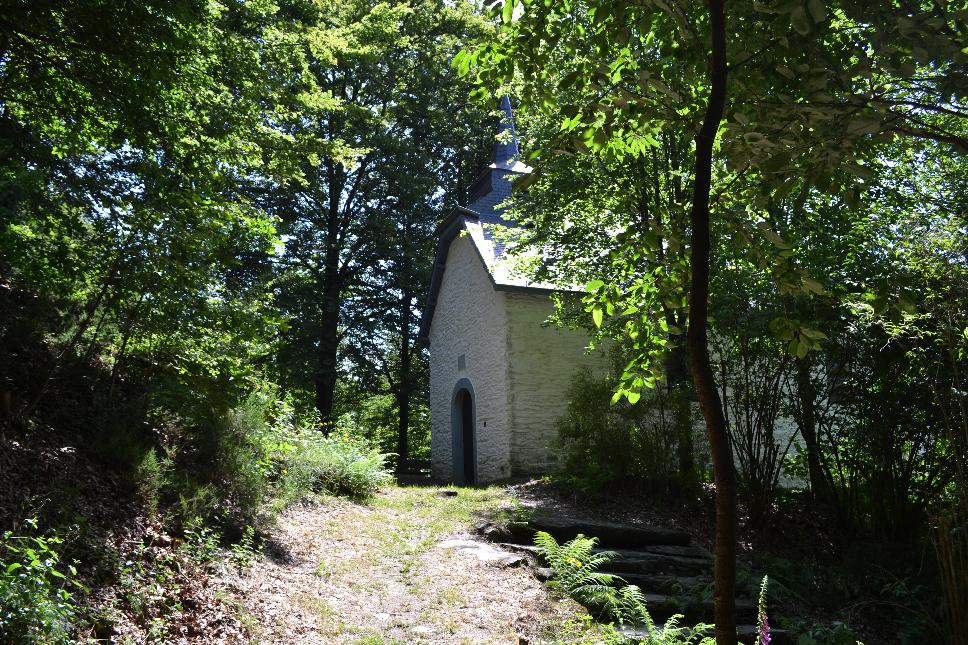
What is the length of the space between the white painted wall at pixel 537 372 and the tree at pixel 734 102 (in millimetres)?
11436

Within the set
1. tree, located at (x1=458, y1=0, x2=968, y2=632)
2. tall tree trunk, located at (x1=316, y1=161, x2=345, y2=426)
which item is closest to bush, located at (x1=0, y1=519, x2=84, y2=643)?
tree, located at (x1=458, y1=0, x2=968, y2=632)

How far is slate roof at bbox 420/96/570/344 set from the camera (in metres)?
14.8

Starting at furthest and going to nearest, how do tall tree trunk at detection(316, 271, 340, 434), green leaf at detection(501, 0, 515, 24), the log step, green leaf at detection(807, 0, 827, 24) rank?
tall tree trunk at detection(316, 271, 340, 434)
the log step
green leaf at detection(501, 0, 515, 24)
green leaf at detection(807, 0, 827, 24)

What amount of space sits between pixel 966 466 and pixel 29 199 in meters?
9.13

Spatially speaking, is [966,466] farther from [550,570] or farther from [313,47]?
[313,47]

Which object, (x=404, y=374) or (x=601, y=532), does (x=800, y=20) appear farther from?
(x=404, y=374)

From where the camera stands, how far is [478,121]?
76.0 feet

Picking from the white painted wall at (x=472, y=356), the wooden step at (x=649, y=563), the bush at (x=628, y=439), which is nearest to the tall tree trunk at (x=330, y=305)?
the white painted wall at (x=472, y=356)

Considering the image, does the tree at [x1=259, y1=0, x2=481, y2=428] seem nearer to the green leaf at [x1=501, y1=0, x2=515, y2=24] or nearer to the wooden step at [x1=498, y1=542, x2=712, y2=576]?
the wooden step at [x1=498, y1=542, x2=712, y2=576]

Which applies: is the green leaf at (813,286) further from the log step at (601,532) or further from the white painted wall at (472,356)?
the white painted wall at (472,356)

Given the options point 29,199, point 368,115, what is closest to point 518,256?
point 368,115

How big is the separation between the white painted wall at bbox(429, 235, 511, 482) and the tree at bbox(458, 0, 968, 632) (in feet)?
38.1

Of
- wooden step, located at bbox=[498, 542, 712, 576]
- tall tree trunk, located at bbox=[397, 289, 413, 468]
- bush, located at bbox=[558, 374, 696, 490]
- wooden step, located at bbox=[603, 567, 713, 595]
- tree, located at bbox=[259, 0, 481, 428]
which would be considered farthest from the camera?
tall tree trunk, located at bbox=[397, 289, 413, 468]

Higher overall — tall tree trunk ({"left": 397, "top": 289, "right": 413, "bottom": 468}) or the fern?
tall tree trunk ({"left": 397, "top": 289, "right": 413, "bottom": 468})
